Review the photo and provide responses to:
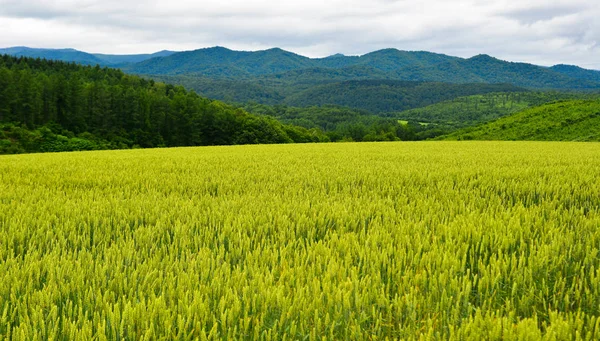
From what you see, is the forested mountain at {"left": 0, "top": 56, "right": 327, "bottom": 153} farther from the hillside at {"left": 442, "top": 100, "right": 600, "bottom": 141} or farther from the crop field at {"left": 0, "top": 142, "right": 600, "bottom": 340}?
the crop field at {"left": 0, "top": 142, "right": 600, "bottom": 340}

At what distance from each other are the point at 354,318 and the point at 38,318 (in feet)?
5.30

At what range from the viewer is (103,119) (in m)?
109

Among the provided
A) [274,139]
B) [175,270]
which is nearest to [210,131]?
[274,139]

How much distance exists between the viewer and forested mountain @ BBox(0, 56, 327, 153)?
9775 centimetres

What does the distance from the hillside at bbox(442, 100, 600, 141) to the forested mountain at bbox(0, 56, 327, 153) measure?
57.9m

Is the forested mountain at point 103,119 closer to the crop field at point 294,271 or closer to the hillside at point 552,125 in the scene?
the hillside at point 552,125

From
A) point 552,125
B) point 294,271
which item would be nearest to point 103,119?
point 552,125

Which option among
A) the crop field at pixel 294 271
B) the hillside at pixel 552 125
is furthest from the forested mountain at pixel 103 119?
the crop field at pixel 294 271

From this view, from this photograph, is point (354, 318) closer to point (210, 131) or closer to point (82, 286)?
point (82, 286)

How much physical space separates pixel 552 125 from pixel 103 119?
111 metres

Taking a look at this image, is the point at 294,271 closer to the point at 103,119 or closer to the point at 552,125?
the point at 552,125

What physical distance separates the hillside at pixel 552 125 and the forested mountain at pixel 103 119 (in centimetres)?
5786

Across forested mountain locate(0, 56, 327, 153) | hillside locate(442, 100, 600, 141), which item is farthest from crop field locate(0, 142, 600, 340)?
forested mountain locate(0, 56, 327, 153)

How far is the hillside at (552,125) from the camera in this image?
80688mm
